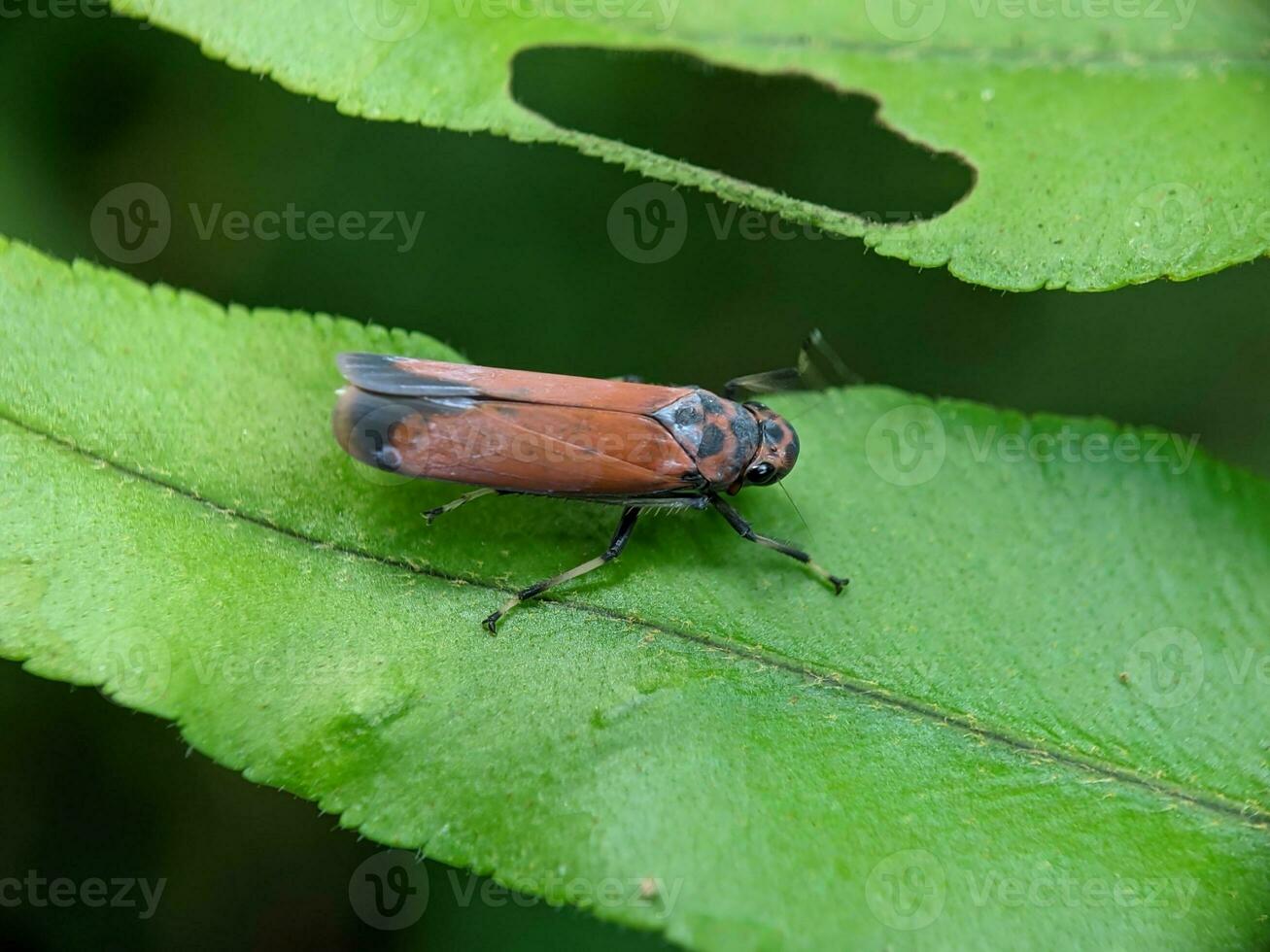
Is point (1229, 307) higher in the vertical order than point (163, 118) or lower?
higher

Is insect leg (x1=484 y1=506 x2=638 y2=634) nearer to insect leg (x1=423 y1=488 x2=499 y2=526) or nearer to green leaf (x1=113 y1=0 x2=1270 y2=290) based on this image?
insect leg (x1=423 y1=488 x2=499 y2=526)

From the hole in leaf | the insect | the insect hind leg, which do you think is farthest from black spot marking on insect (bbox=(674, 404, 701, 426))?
the hole in leaf

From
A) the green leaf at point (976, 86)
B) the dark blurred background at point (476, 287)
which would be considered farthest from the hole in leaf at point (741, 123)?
the green leaf at point (976, 86)

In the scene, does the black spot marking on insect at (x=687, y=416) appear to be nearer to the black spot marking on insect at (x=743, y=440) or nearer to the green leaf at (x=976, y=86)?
the black spot marking on insect at (x=743, y=440)

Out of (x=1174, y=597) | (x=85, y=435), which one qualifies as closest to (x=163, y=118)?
(x=85, y=435)

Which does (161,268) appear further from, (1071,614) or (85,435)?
(1071,614)

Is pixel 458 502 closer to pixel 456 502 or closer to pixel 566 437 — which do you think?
pixel 456 502

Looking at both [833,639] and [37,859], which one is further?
[37,859]

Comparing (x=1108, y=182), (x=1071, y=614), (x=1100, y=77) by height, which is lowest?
(x=1071, y=614)

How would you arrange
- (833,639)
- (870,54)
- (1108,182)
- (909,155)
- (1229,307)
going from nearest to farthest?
(833,639)
(1108,182)
(870,54)
(909,155)
(1229,307)
